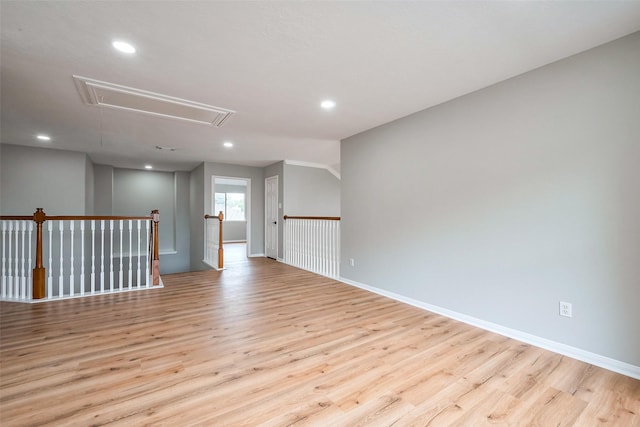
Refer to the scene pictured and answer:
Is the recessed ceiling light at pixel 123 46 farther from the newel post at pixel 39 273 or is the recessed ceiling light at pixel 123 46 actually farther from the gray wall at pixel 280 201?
the gray wall at pixel 280 201

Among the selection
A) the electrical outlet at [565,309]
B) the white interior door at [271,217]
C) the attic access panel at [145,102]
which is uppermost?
the attic access panel at [145,102]

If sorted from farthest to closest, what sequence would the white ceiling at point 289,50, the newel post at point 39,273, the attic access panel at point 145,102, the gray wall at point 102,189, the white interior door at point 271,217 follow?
the gray wall at point 102,189
the white interior door at point 271,217
the newel post at point 39,273
the attic access panel at point 145,102
the white ceiling at point 289,50

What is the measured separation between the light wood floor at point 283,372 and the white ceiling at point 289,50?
2387mm

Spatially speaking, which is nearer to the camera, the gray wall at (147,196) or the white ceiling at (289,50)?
the white ceiling at (289,50)

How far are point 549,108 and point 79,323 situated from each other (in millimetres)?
4853

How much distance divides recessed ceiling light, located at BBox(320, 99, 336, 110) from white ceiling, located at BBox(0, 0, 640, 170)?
154 mm

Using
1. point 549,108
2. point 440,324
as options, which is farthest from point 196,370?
point 549,108

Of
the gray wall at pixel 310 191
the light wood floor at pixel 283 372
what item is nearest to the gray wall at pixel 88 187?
the light wood floor at pixel 283 372

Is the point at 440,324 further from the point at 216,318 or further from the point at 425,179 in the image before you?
the point at 216,318

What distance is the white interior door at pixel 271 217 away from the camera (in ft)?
23.4

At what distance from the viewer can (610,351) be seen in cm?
210

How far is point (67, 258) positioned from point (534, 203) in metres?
7.84

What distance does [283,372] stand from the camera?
1982 millimetres

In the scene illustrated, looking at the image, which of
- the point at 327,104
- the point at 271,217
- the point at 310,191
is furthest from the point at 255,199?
the point at 327,104
